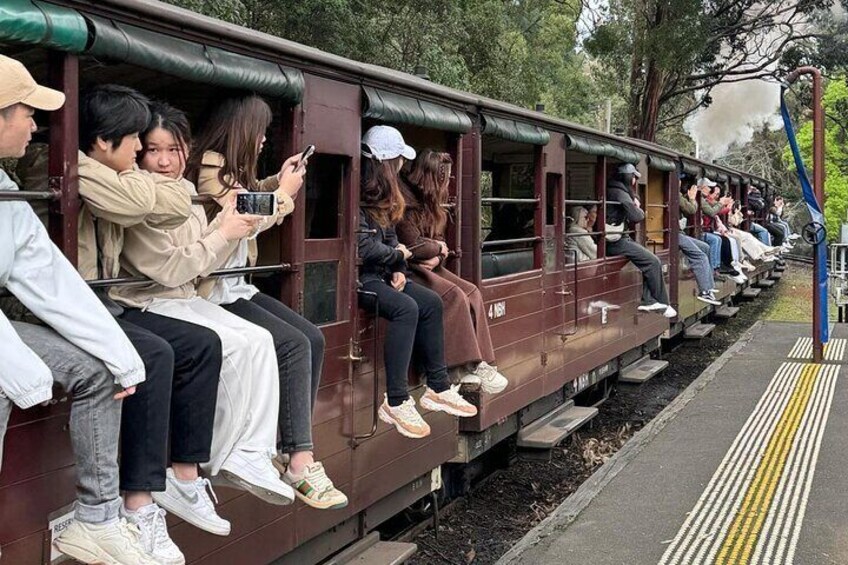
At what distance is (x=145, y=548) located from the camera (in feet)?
9.62

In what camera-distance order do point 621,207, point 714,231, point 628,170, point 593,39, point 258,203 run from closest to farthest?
point 258,203 → point 628,170 → point 621,207 → point 714,231 → point 593,39

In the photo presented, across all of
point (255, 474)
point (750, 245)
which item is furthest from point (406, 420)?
point (750, 245)

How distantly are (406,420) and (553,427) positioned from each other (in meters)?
3.30

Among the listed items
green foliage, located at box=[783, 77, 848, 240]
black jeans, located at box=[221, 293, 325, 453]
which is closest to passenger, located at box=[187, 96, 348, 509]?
black jeans, located at box=[221, 293, 325, 453]

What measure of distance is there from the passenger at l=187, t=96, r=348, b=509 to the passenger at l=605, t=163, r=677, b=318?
6.12 meters

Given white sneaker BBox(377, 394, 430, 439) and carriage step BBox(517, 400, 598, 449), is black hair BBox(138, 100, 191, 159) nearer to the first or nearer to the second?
white sneaker BBox(377, 394, 430, 439)

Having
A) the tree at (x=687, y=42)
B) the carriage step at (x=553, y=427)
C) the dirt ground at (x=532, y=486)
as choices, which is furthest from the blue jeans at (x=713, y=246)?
the tree at (x=687, y=42)

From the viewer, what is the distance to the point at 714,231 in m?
15.5

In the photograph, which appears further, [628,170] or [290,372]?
[628,170]

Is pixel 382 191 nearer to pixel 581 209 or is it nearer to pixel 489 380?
pixel 489 380

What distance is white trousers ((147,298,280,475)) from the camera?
3.41 meters

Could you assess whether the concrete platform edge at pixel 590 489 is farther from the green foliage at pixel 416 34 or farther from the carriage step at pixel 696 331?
the green foliage at pixel 416 34

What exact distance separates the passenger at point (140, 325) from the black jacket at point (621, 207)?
6.98m

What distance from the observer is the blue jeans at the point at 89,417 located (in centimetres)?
269
